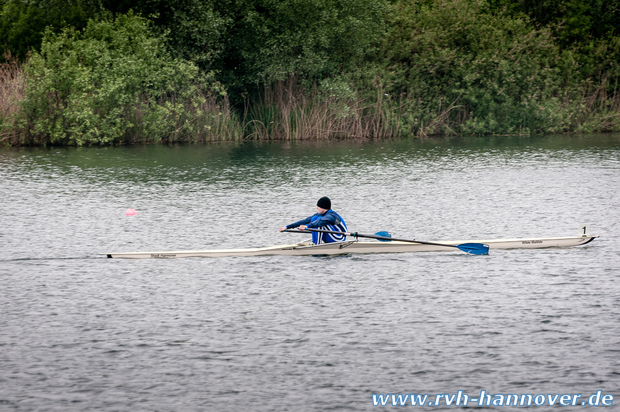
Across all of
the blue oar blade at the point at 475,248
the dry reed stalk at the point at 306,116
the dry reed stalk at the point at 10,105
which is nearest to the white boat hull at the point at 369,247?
the blue oar blade at the point at 475,248

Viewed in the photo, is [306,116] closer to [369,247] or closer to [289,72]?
[289,72]

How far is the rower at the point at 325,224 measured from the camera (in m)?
16.0

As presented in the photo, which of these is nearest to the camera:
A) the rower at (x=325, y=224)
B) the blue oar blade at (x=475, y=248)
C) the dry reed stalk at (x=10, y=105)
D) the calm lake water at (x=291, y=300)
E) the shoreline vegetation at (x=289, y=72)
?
the calm lake water at (x=291, y=300)

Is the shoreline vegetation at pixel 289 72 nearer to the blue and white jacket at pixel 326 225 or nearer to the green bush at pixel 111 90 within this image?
the green bush at pixel 111 90

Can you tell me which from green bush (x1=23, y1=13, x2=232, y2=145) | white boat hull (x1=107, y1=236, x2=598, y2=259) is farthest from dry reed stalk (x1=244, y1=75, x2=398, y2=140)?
white boat hull (x1=107, y1=236, x2=598, y2=259)

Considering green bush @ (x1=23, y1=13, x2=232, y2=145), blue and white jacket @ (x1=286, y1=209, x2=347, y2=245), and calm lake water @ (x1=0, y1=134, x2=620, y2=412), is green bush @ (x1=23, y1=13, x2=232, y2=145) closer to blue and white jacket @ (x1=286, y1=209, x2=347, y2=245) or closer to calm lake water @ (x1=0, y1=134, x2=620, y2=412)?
calm lake water @ (x1=0, y1=134, x2=620, y2=412)

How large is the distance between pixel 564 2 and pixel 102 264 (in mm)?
47943

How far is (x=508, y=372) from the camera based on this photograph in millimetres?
9117

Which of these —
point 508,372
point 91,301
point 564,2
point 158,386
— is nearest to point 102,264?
point 91,301

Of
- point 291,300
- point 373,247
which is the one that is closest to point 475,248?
point 373,247

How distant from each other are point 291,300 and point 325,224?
3.84 metres

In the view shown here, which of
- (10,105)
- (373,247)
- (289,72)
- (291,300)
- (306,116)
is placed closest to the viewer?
(291,300)

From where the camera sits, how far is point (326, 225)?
52.7 feet

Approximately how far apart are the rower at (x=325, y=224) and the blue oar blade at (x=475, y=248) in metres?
2.36
